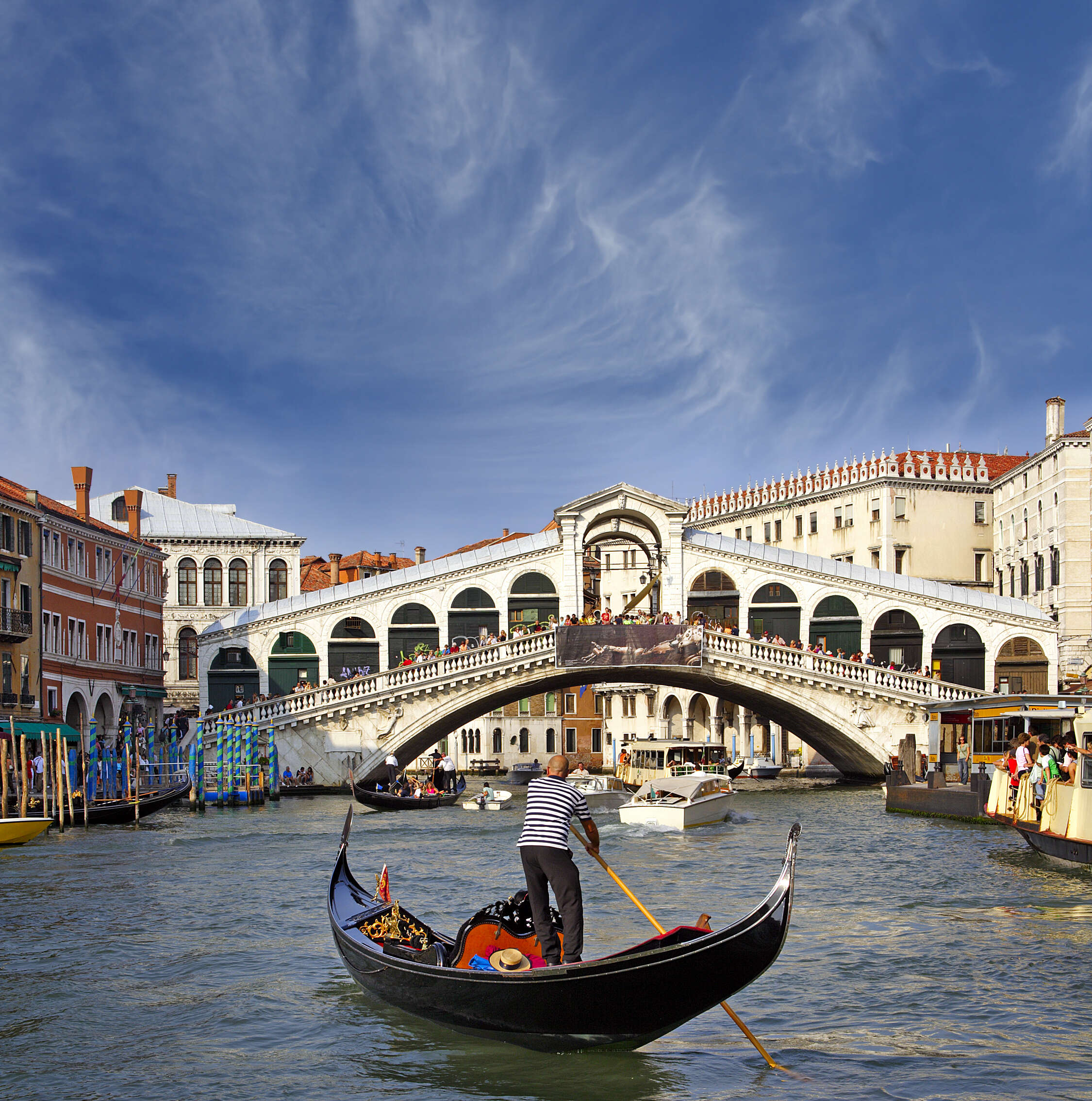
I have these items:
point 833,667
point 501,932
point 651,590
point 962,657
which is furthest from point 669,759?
point 501,932

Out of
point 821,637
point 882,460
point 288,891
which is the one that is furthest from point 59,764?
point 882,460

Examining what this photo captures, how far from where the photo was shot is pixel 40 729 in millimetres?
22812

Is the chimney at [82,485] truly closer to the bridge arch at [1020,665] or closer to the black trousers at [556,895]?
the bridge arch at [1020,665]

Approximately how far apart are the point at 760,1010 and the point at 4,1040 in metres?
4.65

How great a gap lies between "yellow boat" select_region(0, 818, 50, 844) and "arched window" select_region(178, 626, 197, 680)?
22327mm

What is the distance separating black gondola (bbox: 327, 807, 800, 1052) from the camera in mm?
6539

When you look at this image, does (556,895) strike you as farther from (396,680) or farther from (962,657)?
(962,657)

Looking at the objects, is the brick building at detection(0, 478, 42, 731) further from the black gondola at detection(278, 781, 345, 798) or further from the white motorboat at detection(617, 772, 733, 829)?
the white motorboat at detection(617, 772, 733, 829)

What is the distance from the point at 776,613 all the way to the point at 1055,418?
31.9ft

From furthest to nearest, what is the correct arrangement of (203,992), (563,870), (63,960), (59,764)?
1. (59,764)
2. (63,960)
3. (203,992)
4. (563,870)

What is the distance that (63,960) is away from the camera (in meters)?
10.2

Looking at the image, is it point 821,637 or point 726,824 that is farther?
point 821,637

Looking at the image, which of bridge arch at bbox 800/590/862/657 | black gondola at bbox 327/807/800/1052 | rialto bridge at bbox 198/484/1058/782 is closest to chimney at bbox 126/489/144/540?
rialto bridge at bbox 198/484/1058/782

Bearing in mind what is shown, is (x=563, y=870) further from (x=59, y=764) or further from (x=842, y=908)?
(x=59, y=764)
